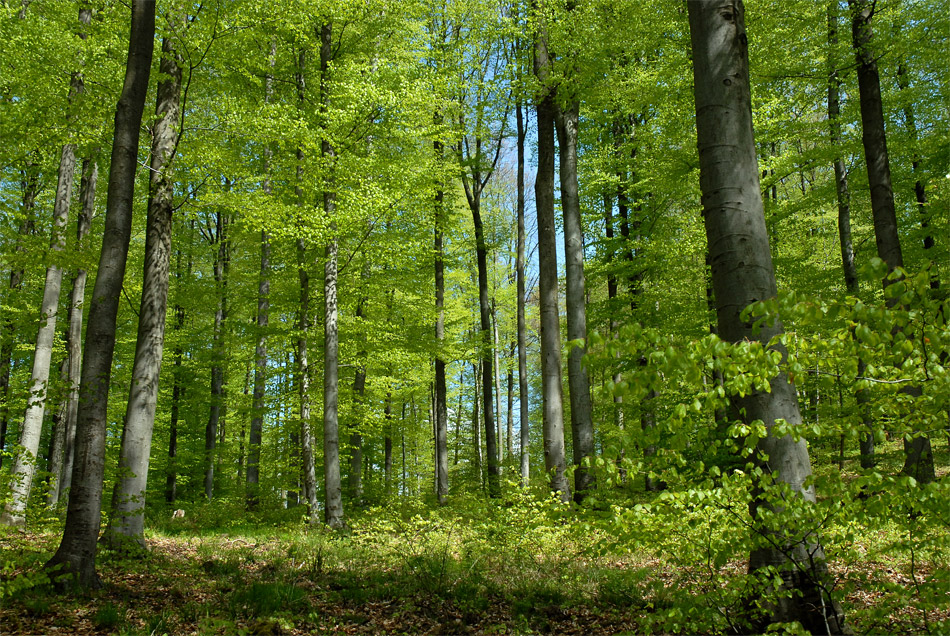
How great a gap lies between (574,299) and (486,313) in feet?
19.8

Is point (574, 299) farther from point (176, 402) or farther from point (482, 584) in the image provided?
point (176, 402)

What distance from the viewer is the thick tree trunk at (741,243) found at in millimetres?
3213

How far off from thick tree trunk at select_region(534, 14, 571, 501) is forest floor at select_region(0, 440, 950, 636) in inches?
58.3

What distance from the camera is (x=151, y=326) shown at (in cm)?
813

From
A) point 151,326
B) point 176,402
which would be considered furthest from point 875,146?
point 176,402

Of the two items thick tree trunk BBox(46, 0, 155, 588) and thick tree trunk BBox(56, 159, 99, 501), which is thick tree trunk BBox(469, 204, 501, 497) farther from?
thick tree trunk BBox(46, 0, 155, 588)

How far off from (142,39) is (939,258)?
572 inches

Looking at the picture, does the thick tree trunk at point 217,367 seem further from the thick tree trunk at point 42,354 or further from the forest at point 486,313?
the thick tree trunk at point 42,354

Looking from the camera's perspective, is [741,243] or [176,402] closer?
[741,243]

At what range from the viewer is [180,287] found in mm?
18438

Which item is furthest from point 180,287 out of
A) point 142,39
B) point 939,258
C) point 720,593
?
point 939,258

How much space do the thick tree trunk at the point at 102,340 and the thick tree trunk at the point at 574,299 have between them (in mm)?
6634

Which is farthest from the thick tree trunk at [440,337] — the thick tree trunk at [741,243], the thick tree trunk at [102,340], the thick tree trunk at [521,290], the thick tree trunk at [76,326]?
the thick tree trunk at [741,243]

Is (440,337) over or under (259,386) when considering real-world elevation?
over
